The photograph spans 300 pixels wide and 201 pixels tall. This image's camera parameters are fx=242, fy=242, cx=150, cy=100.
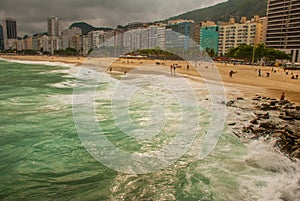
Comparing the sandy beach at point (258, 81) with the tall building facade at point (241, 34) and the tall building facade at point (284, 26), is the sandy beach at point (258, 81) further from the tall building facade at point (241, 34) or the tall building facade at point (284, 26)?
the tall building facade at point (241, 34)

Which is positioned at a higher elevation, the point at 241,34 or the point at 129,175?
the point at 241,34

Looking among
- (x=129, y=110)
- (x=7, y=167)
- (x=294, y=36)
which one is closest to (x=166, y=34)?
(x=294, y=36)

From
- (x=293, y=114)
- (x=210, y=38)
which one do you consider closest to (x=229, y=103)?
(x=293, y=114)

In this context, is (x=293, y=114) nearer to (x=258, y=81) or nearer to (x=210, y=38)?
(x=258, y=81)

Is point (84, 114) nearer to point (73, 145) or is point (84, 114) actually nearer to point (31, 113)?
point (31, 113)

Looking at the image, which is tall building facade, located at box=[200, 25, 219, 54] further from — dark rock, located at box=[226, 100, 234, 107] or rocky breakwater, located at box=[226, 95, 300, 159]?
rocky breakwater, located at box=[226, 95, 300, 159]

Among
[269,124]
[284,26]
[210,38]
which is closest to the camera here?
[269,124]

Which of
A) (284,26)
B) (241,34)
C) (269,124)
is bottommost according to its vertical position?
(269,124)
